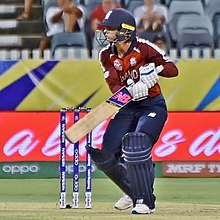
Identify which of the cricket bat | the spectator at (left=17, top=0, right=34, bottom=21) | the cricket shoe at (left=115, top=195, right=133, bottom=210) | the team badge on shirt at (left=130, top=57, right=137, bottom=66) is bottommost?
the spectator at (left=17, top=0, right=34, bottom=21)

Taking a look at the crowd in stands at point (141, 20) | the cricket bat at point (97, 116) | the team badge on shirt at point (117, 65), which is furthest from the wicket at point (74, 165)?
the crowd in stands at point (141, 20)

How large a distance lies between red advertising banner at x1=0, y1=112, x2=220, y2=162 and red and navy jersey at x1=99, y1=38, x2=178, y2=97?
4.26m

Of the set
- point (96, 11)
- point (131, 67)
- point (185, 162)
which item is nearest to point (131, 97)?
point (131, 67)

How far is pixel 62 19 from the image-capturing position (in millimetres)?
16156

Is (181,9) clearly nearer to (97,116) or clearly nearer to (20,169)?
(20,169)

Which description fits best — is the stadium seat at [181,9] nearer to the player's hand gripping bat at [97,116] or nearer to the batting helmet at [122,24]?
the batting helmet at [122,24]

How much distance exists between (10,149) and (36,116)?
53 cm

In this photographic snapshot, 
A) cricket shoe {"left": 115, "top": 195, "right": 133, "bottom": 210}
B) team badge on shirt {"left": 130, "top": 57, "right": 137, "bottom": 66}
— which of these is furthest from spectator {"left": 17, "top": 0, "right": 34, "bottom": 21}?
team badge on shirt {"left": 130, "top": 57, "right": 137, "bottom": 66}

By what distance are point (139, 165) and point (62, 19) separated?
741 cm

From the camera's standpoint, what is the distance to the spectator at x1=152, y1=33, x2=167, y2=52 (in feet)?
49.9

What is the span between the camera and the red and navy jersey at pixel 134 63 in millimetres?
9086

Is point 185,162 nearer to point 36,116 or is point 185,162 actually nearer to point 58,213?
point 36,116

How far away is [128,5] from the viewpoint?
660 inches

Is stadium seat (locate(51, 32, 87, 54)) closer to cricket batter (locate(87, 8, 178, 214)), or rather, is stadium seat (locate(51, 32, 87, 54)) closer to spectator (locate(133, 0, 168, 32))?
spectator (locate(133, 0, 168, 32))
